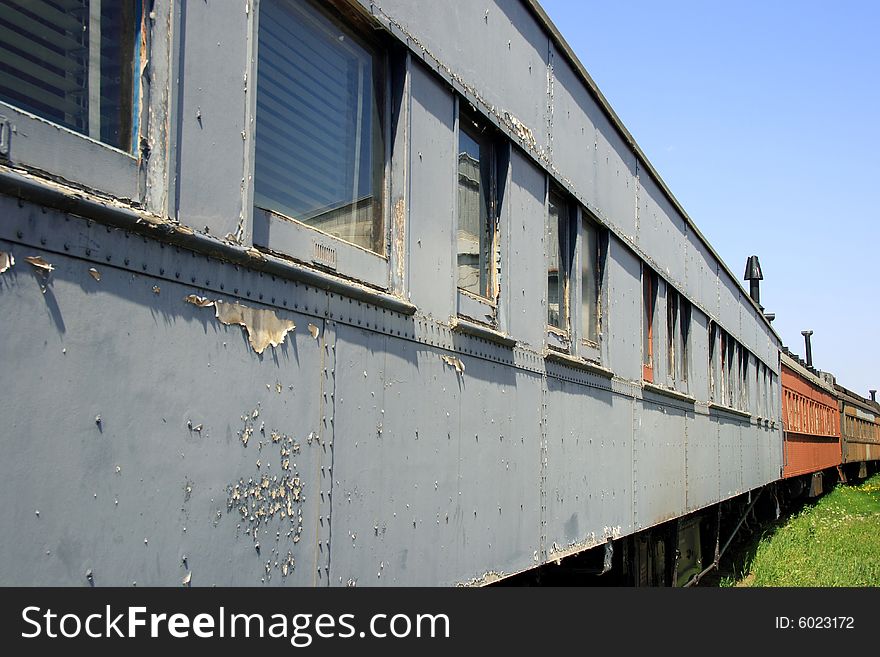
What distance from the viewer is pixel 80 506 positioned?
1965 mm

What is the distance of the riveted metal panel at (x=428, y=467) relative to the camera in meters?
2.99

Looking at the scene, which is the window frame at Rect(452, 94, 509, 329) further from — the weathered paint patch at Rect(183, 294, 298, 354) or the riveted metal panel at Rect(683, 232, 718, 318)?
the riveted metal panel at Rect(683, 232, 718, 318)

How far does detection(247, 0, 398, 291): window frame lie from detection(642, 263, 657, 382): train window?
14.1 feet

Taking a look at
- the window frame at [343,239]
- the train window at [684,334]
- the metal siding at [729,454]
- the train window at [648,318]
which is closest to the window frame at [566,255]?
the train window at [648,318]

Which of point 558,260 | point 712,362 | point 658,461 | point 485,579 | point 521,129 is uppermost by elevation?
point 521,129

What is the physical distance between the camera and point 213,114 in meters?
2.42

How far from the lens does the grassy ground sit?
11414mm

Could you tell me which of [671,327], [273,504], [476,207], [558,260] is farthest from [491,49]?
[671,327]

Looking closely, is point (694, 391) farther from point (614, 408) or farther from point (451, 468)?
point (451, 468)

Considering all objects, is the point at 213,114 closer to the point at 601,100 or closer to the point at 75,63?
the point at 75,63

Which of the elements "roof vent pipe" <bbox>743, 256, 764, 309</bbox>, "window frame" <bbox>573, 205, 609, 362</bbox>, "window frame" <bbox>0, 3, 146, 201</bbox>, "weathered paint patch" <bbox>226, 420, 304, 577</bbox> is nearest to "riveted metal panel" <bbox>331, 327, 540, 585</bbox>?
"weathered paint patch" <bbox>226, 420, 304, 577</bbox>

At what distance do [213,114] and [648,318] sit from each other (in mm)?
6019

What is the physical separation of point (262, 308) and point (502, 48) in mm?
2342
